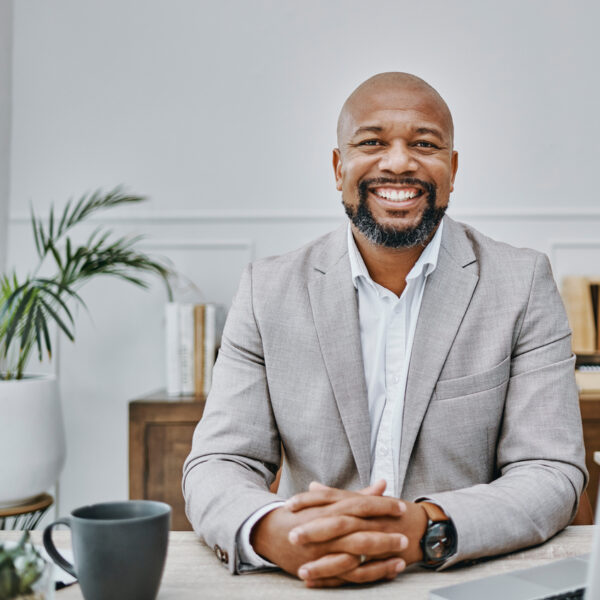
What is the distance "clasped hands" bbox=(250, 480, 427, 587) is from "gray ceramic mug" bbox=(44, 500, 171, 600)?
0.65ft

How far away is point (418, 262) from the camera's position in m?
1.49

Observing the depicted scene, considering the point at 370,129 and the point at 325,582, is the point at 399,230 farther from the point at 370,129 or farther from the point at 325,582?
the point at 325,582

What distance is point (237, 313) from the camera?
1.49m

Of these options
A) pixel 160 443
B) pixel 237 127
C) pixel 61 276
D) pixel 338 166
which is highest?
pixel 237 127

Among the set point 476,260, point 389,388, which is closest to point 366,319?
point 389,388

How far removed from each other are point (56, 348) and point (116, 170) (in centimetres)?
76

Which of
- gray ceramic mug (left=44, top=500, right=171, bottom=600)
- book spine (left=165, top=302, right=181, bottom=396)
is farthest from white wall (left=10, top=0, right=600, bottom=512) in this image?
gray ceramic mug (left=44, top=500, right=171, bottom=600)

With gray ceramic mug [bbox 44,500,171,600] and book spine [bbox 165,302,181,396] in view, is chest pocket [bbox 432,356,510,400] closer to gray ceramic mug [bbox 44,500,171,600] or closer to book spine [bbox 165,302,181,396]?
gray ceramic mug [bbox 44,500,171,600]

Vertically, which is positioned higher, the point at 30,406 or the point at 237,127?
the point at 237,127

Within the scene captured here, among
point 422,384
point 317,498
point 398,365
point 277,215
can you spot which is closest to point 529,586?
point 317,498

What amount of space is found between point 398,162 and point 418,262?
21cm

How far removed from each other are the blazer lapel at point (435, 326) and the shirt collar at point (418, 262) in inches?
0.6

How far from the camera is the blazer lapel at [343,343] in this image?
1340 millimetres

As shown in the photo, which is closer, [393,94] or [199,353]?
[393,94]
